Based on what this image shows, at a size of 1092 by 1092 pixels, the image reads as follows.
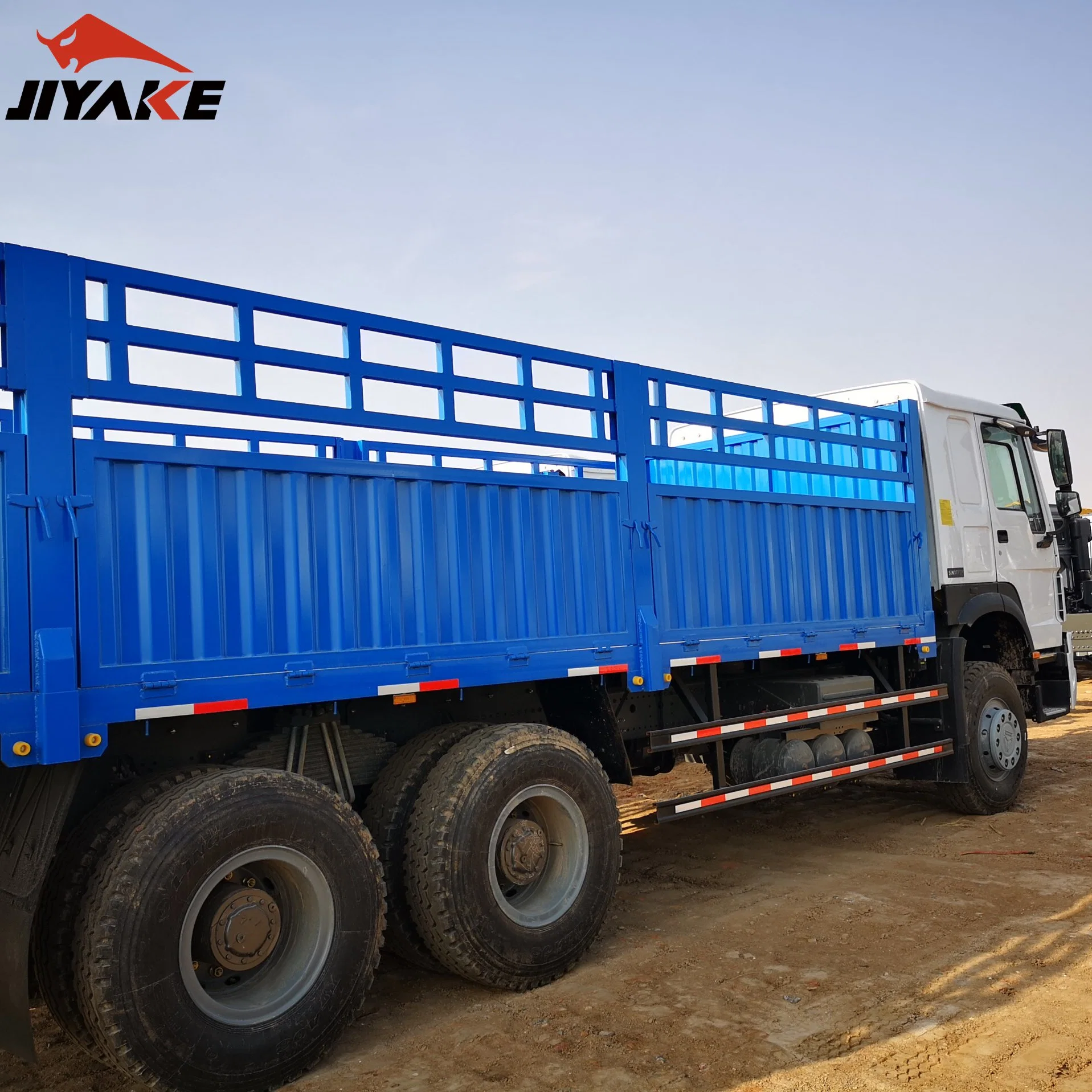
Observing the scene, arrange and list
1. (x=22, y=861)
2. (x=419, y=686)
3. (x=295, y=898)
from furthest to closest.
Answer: (x=419, y=686), (x=295, y=898), (x=22, y=861)

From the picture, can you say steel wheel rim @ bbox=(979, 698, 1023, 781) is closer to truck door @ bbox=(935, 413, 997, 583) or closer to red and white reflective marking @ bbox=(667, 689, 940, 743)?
red and white reflective marking @ bbox=(667, 689, 940, 743)

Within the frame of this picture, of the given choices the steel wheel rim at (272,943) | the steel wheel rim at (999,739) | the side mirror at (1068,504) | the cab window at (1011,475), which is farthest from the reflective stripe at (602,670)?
the side mirror at (1068,504)

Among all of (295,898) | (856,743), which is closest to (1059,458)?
(856,743)

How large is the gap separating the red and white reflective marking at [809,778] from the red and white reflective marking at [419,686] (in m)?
1.65

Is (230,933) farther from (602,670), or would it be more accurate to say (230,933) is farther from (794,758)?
(794,758)

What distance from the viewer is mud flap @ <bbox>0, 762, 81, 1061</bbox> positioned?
335cm

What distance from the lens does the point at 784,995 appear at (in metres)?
4.31

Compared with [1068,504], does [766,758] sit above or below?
below

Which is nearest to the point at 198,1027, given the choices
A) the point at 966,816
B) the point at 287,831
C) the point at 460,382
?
the point at 287,831

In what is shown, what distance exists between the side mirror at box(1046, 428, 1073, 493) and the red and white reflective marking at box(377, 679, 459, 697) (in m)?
6.15

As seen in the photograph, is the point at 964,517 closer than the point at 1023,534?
Yes

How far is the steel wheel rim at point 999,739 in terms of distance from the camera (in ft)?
25.5

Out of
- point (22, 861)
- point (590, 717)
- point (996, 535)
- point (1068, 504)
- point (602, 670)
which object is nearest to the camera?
point (22, 861)

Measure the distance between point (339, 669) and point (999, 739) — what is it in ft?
18.9
